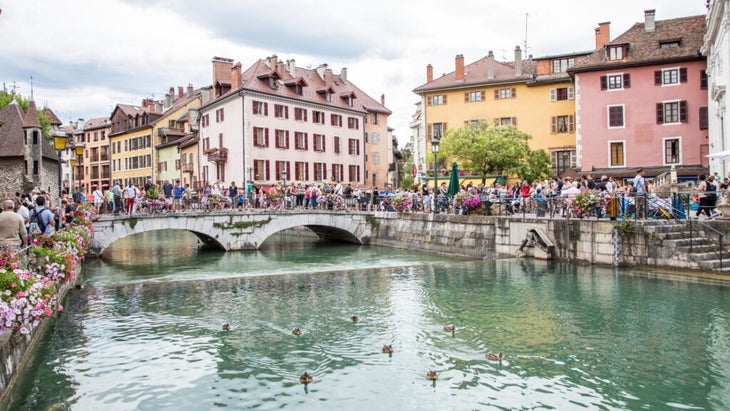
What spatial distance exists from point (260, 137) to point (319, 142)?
7.00m

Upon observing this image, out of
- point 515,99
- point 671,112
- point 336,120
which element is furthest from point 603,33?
point 336,120

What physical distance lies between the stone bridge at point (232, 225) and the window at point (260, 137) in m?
13.8

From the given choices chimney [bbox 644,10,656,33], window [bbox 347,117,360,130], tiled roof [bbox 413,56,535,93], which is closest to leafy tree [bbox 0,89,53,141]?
window [bbox 347,117,360,130]

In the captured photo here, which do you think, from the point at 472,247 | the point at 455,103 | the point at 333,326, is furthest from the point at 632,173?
the point at 333,326

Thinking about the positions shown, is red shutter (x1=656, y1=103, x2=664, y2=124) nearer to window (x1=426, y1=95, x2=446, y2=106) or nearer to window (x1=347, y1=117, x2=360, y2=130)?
window (x1=426, y1=95, x2=446, y2=106)

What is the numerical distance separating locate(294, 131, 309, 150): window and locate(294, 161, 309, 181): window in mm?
1260

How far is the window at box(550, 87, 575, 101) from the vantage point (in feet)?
163

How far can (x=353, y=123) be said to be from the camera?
5734 cm

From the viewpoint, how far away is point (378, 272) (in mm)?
22406

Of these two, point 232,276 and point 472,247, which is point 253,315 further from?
point 472,247

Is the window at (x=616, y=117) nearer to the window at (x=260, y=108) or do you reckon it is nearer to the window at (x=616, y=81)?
the window at (x=616, y=81)

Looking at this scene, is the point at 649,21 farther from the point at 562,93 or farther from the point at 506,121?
the point at 506,121

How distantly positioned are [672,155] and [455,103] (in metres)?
18.6

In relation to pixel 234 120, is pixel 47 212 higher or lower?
lower
